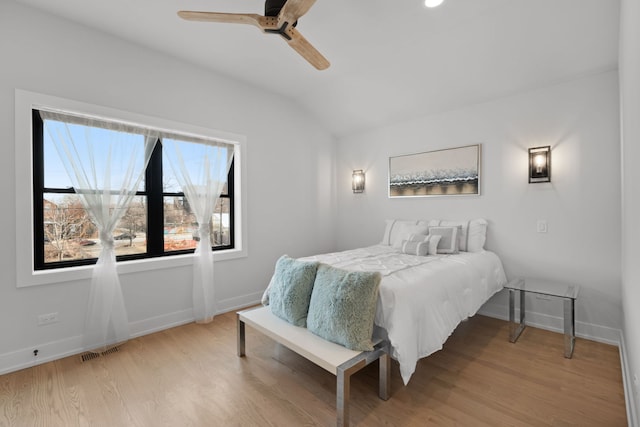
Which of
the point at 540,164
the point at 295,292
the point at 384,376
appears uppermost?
the point at 540,164

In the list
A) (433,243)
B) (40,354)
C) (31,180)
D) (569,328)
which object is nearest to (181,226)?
(31,180)

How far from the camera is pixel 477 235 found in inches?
133

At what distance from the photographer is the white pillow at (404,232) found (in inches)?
140

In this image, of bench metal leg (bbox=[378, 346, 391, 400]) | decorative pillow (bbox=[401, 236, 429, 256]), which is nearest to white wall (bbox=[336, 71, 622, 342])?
decorative pillow (bbox=[401, 236, 429, 256])

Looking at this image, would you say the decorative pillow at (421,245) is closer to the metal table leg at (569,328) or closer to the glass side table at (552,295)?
the glass side table at (552,295)

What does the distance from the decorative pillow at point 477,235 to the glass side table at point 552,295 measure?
1.65 feet

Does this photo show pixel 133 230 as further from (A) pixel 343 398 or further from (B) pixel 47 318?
(A) pixel 343 398

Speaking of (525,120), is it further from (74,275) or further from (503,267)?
(74,275)

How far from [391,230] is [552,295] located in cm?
187

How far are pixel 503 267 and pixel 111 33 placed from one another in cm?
467

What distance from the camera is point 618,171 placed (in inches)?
105

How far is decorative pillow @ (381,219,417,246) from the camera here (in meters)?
3.92

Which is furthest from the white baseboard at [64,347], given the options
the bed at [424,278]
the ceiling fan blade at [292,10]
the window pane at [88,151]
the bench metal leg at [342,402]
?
the ceiling fan blade at [292,10]

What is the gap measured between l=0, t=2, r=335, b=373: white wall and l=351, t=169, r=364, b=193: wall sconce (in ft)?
1.52
